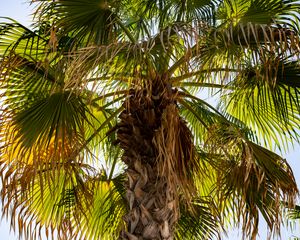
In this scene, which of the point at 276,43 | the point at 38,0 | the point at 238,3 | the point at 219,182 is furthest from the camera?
the point at 238,3

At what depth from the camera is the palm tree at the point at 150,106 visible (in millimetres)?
5043

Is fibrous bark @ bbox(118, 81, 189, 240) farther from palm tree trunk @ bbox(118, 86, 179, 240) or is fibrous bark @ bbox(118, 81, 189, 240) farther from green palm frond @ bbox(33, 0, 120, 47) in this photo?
green palm frond @ bbox(33, 0, 120, 47)

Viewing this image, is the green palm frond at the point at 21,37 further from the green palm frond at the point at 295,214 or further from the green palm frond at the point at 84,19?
the green palm frond at the point at 295,214

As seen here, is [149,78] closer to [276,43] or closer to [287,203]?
[276,43]

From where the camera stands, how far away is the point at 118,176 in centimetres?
736

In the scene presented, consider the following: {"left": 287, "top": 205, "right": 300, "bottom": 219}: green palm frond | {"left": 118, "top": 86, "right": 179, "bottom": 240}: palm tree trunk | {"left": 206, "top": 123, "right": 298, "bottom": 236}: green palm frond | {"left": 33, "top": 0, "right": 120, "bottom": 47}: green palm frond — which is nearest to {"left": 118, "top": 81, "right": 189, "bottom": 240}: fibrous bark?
{"left": 118, "top": 86, "right": 179, "bottom": 240}: palm tree trunk

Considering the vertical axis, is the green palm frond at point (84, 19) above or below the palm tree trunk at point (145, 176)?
above

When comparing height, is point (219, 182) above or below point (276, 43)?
below

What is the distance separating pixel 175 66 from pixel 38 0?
150cm

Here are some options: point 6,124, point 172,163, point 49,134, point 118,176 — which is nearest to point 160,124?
point 172,163

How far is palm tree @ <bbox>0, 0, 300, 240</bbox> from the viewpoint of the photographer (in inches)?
199

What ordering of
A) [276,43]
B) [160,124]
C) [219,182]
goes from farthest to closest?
[219,182]
[160,124]
[276,43]

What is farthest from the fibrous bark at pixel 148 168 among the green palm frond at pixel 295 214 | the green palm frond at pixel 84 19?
the green palm frond at pixel 295 214

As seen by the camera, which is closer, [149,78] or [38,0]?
[149,78]
